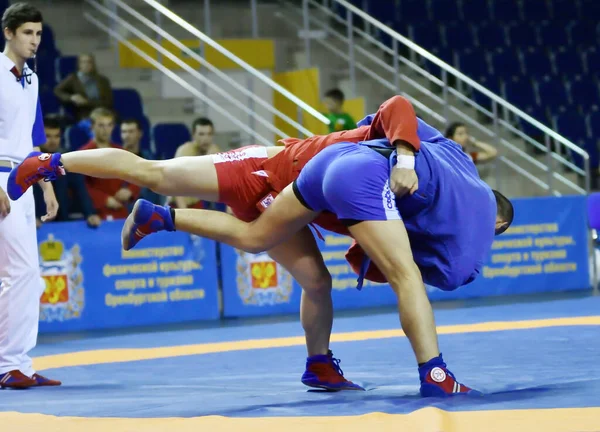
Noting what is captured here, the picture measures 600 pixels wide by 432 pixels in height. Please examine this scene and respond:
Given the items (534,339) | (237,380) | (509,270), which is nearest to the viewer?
(237,380)

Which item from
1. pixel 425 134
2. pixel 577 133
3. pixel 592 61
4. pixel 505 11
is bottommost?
pixel 425 134

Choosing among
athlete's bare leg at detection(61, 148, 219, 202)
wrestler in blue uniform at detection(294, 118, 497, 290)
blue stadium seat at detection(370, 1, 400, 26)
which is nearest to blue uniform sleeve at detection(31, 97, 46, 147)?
athlete's bare leg at detection(61, 148, 219, 202)

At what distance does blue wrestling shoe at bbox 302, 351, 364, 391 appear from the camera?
4355mm

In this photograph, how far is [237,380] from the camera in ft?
15.7

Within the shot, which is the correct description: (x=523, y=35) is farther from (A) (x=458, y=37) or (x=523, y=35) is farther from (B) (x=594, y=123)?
(B) (x=594, y=123)

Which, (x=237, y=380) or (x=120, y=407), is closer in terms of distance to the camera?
(x=120, y=407)

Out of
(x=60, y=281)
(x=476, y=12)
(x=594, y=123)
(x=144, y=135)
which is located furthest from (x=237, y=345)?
(x=476, y=12)

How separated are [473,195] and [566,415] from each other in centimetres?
110

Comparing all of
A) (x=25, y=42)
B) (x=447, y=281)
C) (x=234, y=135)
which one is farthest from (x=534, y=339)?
(x=234, y=135)

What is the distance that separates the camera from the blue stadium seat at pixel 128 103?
10547mm

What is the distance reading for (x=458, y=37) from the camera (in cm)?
1319

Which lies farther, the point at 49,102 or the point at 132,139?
the point at 49,102

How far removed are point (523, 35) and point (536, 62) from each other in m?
A: 0.53

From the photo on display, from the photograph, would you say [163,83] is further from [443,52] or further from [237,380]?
[237,380]
